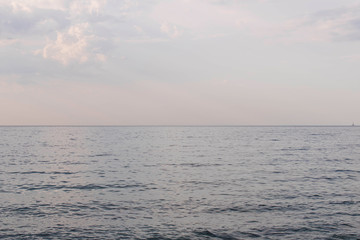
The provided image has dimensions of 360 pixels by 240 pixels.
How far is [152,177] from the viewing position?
3300 centimetres

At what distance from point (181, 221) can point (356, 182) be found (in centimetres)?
1981

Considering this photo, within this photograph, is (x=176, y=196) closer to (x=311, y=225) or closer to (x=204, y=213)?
(x=204, y=213)

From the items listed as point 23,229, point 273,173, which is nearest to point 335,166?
point 273,173

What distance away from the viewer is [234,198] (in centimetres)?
2352

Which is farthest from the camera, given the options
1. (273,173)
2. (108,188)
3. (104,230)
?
(273,173)

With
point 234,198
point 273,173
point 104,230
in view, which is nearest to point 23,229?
point 104,230

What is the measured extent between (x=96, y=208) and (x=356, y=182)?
2301 centimetres

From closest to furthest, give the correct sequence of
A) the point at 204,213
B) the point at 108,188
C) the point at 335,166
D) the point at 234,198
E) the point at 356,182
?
1. the point at 204,213
2. the point at 234,198
3. the point at 108,188
4. the point at 356,182
5. the point at 335,166

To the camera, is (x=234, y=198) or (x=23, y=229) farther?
(x=234, y=198)

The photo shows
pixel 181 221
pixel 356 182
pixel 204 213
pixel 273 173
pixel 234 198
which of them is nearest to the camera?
pixel 181 221

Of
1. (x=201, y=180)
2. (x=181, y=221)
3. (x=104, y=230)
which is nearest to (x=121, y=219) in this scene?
(x=104, y=230)

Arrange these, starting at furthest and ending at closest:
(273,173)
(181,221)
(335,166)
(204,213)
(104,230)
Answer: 1. (335,166)
2. (273,173)
3. (204,213)
4. (181,221)
5. (104,230)

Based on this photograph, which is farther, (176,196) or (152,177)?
(152,177)

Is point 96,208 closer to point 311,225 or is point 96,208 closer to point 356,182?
point 311,225
